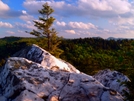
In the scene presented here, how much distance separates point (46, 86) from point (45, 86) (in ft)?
0.19

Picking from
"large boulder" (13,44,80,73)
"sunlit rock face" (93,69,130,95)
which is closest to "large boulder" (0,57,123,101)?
"large boulder" (13,44,80,73)

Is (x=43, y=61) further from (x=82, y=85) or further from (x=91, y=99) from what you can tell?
(x=91, y=99)

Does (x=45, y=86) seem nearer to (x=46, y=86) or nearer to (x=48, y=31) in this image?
(x=46, y=86)

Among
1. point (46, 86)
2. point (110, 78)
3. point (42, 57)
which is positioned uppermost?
point (42, 57)

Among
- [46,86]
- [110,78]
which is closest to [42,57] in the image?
[46,86]

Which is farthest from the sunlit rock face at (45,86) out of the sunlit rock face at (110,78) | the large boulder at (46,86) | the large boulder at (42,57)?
the sunlit rock face at (110,78)

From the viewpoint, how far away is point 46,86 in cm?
1059

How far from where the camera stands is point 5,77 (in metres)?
11.4

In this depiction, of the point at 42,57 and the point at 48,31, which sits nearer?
the point at 42,57

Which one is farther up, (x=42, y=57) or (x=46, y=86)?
(x=42, y=57)

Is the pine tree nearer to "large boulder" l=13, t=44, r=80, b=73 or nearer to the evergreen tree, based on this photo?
the evergreen tree

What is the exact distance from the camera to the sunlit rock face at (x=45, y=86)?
10.0 meters

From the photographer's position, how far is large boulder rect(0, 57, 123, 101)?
10.00 m

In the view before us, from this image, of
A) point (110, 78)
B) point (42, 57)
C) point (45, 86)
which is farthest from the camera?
point (110, 78)
